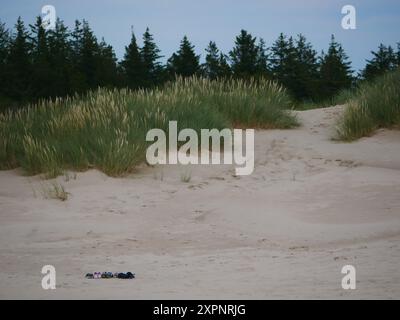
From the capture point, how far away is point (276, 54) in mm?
41031

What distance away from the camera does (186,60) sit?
36.6m

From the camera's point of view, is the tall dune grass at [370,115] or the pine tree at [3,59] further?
the pine tree at [3,59]

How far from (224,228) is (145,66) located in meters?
33.9

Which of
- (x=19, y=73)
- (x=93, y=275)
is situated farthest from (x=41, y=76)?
(x=93, y=275)

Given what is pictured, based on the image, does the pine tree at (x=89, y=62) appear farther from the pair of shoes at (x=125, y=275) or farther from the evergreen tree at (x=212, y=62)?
the pair of shoes at (x=125, y=275)

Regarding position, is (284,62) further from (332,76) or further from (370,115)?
(370,115)

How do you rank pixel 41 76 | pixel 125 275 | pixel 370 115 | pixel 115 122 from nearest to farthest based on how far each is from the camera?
pixel 125 275, pixel 115 122, pixel 370 115, pixel 41 76

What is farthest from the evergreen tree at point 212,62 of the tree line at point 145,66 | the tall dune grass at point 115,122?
the tall dune grass at point 115,122

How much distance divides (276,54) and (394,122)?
30.7 meters

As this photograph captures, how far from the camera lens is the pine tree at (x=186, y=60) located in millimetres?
36625

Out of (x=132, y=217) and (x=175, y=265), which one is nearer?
(x=175, y=265)

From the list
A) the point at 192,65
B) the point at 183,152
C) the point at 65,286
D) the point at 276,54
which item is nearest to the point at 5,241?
the point at 65,286

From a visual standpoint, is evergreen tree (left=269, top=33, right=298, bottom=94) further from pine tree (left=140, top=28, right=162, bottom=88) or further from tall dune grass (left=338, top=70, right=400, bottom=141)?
tall dune grass (left=338, top=70, right=400, bottom=141)

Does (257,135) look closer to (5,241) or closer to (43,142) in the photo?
(43,142)
